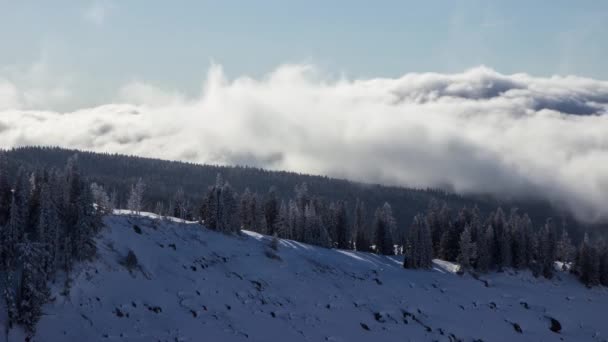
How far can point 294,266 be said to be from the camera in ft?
295

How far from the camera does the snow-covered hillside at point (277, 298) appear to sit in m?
61.1

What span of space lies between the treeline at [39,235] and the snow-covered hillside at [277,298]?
87.8 inches

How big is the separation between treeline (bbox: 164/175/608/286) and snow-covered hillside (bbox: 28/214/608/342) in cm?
485

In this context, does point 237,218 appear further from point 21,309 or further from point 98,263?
point 21,309

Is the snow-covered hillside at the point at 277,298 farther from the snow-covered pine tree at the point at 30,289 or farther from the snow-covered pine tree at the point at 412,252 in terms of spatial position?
the snow-covered pine tree at the point at 412,252

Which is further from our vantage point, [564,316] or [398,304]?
[564,316]

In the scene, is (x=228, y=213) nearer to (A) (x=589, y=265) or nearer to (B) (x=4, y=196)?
(B) (x=4, y=196)

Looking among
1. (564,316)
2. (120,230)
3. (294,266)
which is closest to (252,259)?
(294,266)

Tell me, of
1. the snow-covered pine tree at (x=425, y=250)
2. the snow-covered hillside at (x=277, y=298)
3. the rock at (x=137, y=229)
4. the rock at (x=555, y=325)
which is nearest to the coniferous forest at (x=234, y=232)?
the snow-covered pine tree at (x=425, y=250)

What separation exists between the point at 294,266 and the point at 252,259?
22.4 ft

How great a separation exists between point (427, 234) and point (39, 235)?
238 ft

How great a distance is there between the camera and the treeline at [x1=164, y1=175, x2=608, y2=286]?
10744cm

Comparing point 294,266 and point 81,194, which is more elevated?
point 81,194

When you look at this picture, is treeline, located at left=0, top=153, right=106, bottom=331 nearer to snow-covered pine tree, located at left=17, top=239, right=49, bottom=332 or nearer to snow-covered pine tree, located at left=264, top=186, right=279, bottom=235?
snow-covered pine tree, located at left=17, top=239, right=49, bottom=332
